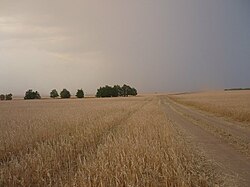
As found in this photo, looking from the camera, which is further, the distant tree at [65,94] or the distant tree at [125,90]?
the distant tree at [125,90]

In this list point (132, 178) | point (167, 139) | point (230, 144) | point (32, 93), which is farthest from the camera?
point (32, 93)

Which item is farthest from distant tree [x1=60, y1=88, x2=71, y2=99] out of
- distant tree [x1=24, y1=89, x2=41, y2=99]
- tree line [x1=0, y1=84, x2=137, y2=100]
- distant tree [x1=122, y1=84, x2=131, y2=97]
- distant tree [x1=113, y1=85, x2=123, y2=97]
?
distant tree [x1=122, y1=84, x2=131, y2=97]

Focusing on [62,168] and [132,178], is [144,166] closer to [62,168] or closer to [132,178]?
[132,178]

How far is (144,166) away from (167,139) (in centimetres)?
458

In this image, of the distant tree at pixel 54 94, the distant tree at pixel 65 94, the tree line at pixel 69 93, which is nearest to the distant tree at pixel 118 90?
the tree line at pixel 69 93

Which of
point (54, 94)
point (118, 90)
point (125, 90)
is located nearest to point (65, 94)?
point (54, 94)

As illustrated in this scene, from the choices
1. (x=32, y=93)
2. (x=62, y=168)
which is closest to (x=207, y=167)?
(x=62, y=168)

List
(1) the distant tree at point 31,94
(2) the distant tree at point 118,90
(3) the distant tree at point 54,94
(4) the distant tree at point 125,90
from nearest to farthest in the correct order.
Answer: (1) the distant tree at point 31,94
(3) the distant tree at point 54,94
(2) the distant tree at point 118,90
(4) the distant tree at point 125,90

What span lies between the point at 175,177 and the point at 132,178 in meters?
1.14

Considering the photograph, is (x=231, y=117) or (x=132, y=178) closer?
(x=132, y=178)

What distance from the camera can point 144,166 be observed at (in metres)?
9.10

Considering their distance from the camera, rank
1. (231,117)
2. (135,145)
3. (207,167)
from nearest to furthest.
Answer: (207,167) → (135,145) → (231,117)

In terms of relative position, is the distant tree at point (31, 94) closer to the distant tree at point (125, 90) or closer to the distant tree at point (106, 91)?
the distant tree at point (106, 91)

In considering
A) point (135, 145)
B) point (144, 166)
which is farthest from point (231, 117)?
point (144, 166)
